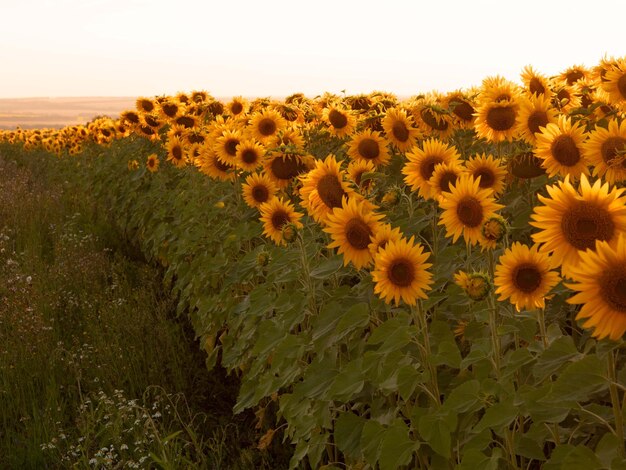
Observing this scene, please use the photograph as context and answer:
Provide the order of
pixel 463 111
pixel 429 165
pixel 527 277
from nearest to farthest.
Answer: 1. pixel 527 277
2. pixel 429 165
3. pixel 463 111

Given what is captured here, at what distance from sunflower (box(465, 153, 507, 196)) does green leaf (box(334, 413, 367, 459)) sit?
1.14 m

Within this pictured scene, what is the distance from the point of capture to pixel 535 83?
4.68 m

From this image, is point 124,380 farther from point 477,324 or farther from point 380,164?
point 477,324

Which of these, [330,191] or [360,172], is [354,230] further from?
[360,172]

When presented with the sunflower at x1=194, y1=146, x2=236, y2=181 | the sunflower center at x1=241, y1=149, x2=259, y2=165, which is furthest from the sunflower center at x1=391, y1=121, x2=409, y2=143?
the sunflower at x1=194, y1=146, x2=236, y2=181

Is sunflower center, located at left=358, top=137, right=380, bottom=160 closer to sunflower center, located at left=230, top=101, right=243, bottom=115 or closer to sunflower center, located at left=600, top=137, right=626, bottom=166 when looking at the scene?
sunflower center, located at left=600, top=137, right=626, bottom=166

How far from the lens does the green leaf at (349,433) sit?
2.99 meters

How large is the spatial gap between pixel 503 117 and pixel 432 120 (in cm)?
63

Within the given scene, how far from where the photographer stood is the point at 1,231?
374 inches

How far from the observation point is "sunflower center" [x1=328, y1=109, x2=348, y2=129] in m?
5.02

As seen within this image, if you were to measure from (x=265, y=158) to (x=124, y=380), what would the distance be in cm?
211

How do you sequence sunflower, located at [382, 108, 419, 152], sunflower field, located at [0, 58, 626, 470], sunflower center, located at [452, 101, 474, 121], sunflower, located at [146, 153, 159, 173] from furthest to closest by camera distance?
1. sunflower, located at [146, 153, 159, 173]
2. sunflower center, located at [452, 101, 474, 121]
3. sunflower, located at [382, 108, 419, 152]
4. sunflower field, located at [0, 58, 626, 470]

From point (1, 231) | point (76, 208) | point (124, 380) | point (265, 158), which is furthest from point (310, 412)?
point (76, 208)

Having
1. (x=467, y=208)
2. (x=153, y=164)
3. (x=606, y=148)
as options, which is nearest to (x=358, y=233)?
(x=467, y=208)
